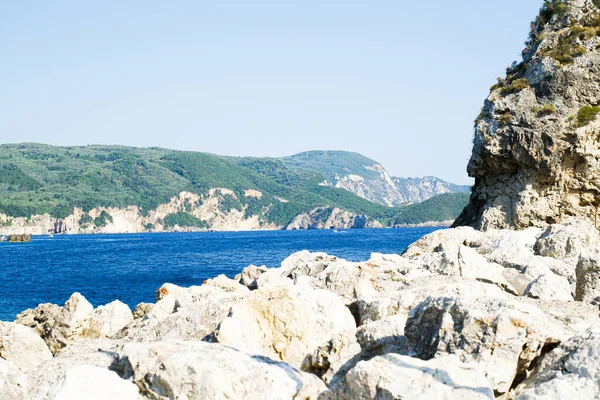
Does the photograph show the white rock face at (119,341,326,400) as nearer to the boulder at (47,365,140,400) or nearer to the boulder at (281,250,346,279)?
the boulder at (47,365,140,400)

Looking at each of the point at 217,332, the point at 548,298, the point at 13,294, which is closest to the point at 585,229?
the point at 548,298

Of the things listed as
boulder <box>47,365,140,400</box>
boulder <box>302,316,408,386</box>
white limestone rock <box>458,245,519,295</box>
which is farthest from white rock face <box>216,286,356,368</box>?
white limestone rock <box>458,245,519,295</box>

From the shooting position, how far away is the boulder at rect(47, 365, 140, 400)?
761 centimetres

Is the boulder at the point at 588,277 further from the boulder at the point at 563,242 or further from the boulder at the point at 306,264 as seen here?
the boulder at the point at 563,242

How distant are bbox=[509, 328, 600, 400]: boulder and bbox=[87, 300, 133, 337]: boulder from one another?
11.5 meters

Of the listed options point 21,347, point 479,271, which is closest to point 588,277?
point 479,271

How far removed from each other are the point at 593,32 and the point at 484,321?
32427mm

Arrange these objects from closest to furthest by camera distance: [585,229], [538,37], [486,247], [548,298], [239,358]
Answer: [239,358]
[548,298]
[486,247]
[585,229]
[538,37]

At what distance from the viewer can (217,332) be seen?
9.73 meters

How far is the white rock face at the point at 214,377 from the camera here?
25.8ft

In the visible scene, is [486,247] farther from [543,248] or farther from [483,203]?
[483,203]

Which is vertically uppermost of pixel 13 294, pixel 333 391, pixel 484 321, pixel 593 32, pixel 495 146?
pixel 593 32

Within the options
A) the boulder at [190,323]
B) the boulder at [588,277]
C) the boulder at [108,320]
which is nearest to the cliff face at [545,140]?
the boulder at [588,277]

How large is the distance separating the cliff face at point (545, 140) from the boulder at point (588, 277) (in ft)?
65.5
